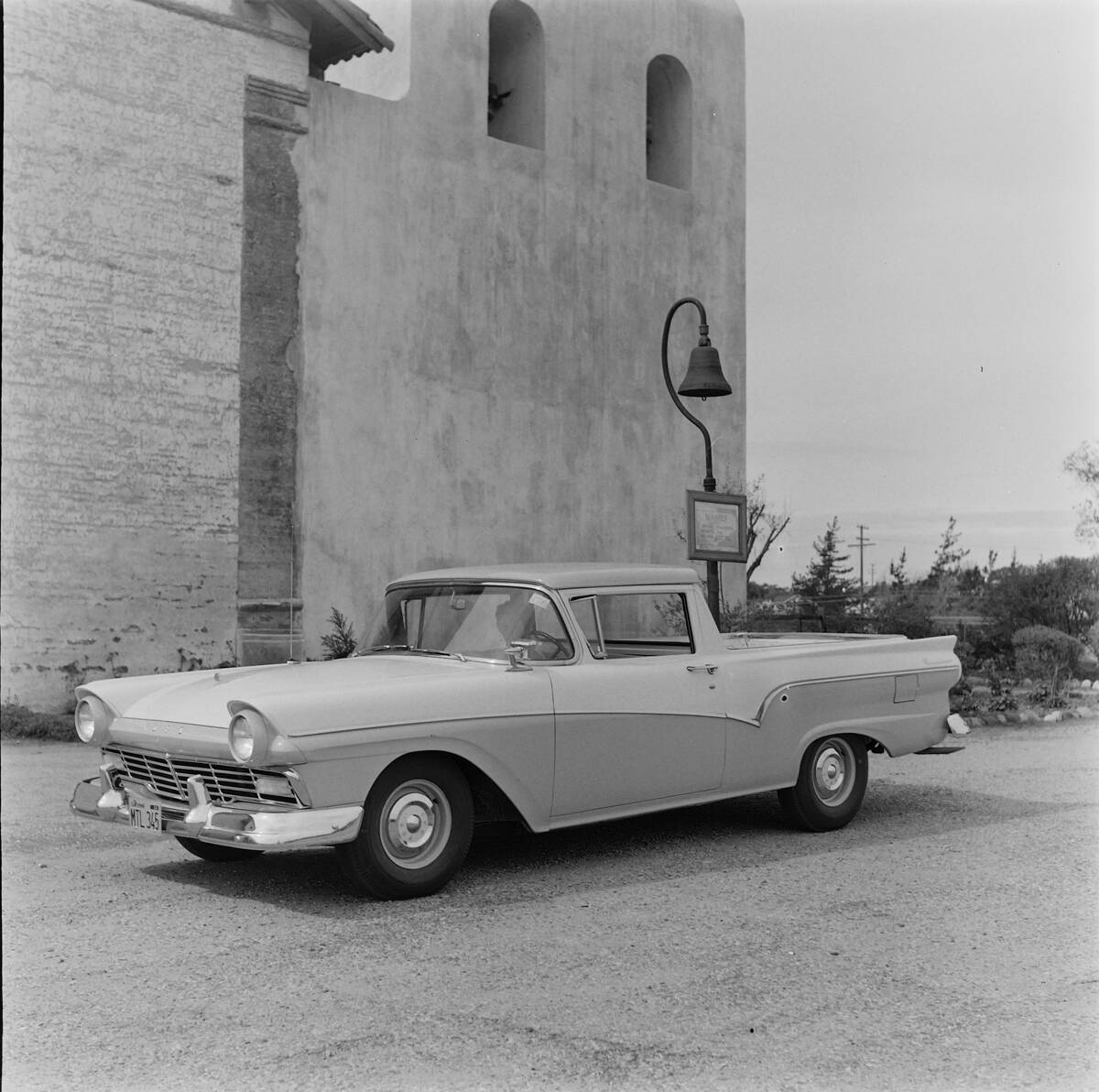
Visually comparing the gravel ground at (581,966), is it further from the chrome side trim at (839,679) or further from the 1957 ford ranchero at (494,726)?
the chrome side trim at (839,679)

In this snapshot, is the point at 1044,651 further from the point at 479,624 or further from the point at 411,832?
the point at 411,832

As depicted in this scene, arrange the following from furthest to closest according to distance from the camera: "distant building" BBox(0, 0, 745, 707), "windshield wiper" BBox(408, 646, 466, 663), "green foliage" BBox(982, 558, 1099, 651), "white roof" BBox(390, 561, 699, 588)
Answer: "green foliage" BBox(982, 558, 1099, 651) → "distant building" BBox(0, 0, 745, 707) → "white roof" BBox(390, 561, 699, 588) → "windshield wiper" BBox(408, 646, 466, 663)

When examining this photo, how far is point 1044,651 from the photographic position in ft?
54.0

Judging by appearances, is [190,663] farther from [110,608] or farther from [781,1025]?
[781,1025]

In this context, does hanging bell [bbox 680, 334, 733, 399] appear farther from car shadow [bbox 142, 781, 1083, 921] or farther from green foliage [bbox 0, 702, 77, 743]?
green foliage [bbox 0, 702, 77, 743]

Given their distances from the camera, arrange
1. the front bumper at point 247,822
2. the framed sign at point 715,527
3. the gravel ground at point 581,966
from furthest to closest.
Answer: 1. the framed sign at point 715,527
2. the front bumper at point 247,822
3. the gravel ground at point 581,966

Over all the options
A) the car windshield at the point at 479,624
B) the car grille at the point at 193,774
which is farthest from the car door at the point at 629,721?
the car grille at the point at 193,774

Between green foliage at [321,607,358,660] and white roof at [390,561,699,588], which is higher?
white roof at [390,561,699,588]

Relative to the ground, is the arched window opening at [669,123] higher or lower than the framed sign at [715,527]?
higher

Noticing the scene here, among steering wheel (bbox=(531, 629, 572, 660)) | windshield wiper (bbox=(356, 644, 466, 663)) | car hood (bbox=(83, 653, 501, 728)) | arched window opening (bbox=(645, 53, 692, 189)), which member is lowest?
car hood (bbox=(83, 653, 501, 728))

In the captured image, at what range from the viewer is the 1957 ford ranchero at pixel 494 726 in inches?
198

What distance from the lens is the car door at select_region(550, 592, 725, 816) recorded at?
5.77 metres

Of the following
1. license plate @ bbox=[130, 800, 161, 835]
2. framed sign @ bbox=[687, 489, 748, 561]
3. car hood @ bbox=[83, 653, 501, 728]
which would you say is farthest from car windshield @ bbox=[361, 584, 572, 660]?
framed sign @ bbox=[687, 489, 748, 561]

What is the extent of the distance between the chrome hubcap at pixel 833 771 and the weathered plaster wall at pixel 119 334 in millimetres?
8515
